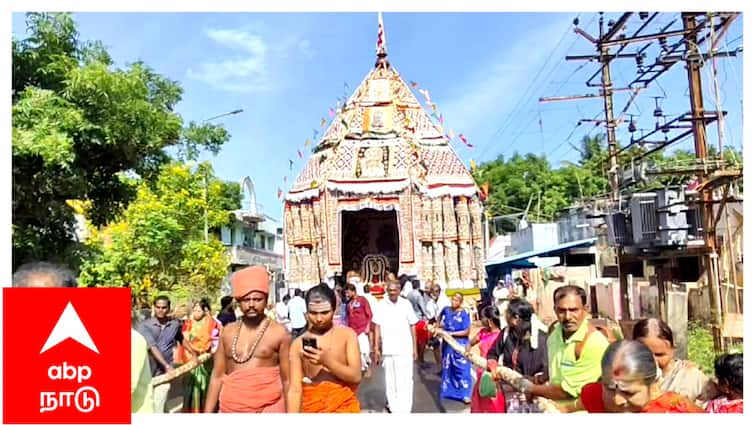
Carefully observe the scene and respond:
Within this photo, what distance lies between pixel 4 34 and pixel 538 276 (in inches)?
504

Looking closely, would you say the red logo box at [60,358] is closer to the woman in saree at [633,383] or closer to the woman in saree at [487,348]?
the woman in saree at [487,348]

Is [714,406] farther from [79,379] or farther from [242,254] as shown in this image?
[242,254]

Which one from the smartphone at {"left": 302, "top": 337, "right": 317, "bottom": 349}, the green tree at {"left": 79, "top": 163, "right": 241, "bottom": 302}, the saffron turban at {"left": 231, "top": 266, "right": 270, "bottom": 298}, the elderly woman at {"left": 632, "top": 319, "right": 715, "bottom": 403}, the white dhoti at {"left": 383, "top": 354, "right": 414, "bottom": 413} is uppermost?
the green tree at {"left": 79, "top": 163, "right": 241, "bottom": 302}

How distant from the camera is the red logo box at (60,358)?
395 cm

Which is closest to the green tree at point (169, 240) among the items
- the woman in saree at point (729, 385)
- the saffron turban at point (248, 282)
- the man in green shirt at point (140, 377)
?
the saffron turban at point (248, 282)

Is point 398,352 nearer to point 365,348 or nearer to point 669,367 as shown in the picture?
point 365,348

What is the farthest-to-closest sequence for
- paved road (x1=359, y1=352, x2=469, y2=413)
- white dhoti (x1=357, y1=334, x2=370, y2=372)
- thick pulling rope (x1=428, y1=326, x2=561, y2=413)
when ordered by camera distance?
white dhoti (x1=357, y1=334, x2=370, y2=372)
paved road (x1=359, y1=352, x2=469, y2=413)
thick pulling rope (x1=428, y1=326, x2=561, y2=413)

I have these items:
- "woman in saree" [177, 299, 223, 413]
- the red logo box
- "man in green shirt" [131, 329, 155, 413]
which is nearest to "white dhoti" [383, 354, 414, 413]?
"woman in saree" [177, 299, 223, 413]

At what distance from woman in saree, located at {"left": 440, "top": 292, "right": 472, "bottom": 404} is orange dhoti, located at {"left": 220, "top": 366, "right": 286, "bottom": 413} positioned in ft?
11.7

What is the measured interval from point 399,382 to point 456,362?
0.95 m

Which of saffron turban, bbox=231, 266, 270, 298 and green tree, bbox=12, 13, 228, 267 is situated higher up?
green tree, bbox=12, 13, 228, 267

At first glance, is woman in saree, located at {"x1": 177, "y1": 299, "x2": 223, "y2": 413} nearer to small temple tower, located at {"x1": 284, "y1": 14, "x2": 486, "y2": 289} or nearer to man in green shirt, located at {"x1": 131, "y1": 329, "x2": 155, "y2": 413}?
man in green shirt, located at {"x1": 131, "y1": 329, "x2": 155, "y2": 413}

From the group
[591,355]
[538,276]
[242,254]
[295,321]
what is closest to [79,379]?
[591,355]

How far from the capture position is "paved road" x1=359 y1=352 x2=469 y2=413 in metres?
6.96
